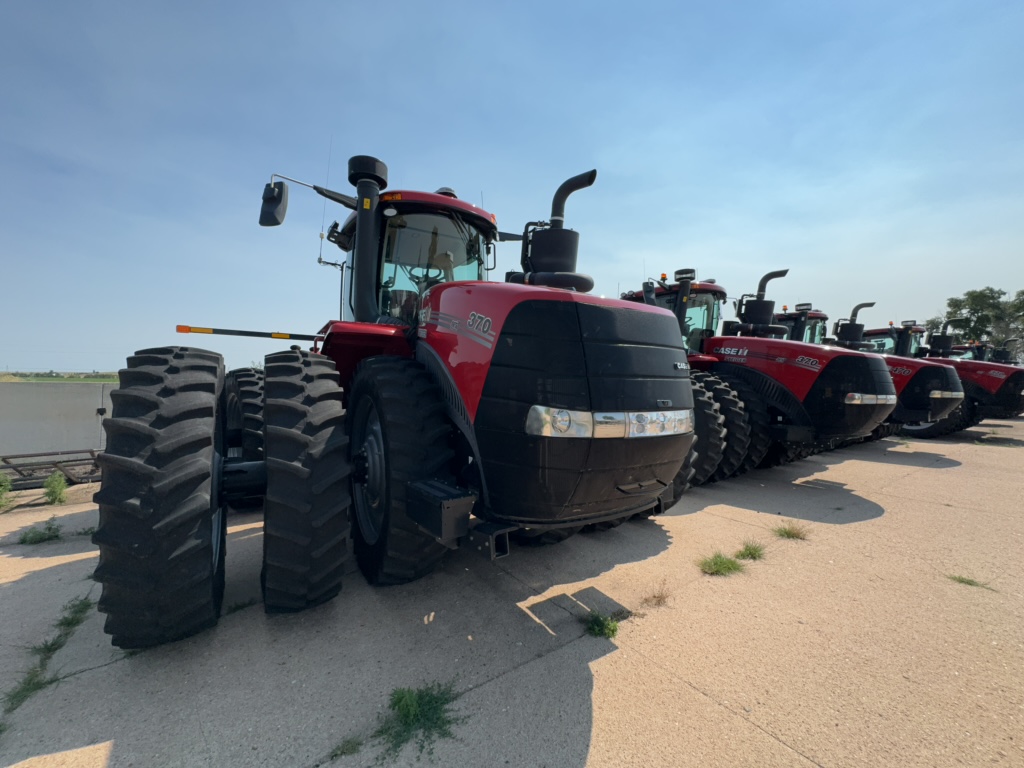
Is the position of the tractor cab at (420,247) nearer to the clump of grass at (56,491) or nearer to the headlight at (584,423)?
the headlight at (584,423)

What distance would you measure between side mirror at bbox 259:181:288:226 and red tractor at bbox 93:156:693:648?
891 millimetres

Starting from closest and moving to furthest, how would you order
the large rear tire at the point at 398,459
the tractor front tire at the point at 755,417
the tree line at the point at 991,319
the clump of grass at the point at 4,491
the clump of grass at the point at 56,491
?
1. the large rear tire at the point at 398,459
2. the clump of grass at the point at 4,491
3. the clump of grass at the point at 56,491
4. the tractor front tire at the point at 755,417
5. the tree line at the point at 991,319

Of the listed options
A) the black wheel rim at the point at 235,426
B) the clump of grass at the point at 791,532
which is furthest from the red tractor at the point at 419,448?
the black wheel rim at the point at 235,426

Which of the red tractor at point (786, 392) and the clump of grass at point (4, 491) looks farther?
A: the red tractor at point (786, 392)

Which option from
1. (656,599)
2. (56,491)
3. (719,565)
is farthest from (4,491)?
(719,565)

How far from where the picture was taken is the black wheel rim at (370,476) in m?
2.61

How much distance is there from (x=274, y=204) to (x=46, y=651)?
8.41 ft

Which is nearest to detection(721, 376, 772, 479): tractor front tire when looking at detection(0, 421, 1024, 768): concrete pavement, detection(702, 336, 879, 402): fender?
detection(702, 336, 879, 402): fender

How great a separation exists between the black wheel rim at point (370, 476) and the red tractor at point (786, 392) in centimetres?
306

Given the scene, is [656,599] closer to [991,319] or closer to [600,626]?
[600,626]

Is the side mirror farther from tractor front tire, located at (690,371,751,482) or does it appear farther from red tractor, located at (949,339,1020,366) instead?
red tractor, located at (949,339,1020,366)

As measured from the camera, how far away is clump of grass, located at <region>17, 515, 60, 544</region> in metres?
3.63

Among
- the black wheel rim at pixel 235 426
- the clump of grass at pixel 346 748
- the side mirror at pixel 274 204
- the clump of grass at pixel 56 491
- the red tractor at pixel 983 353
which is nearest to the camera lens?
the clump of grass at pixel 346 748

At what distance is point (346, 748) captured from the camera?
5.26ft
